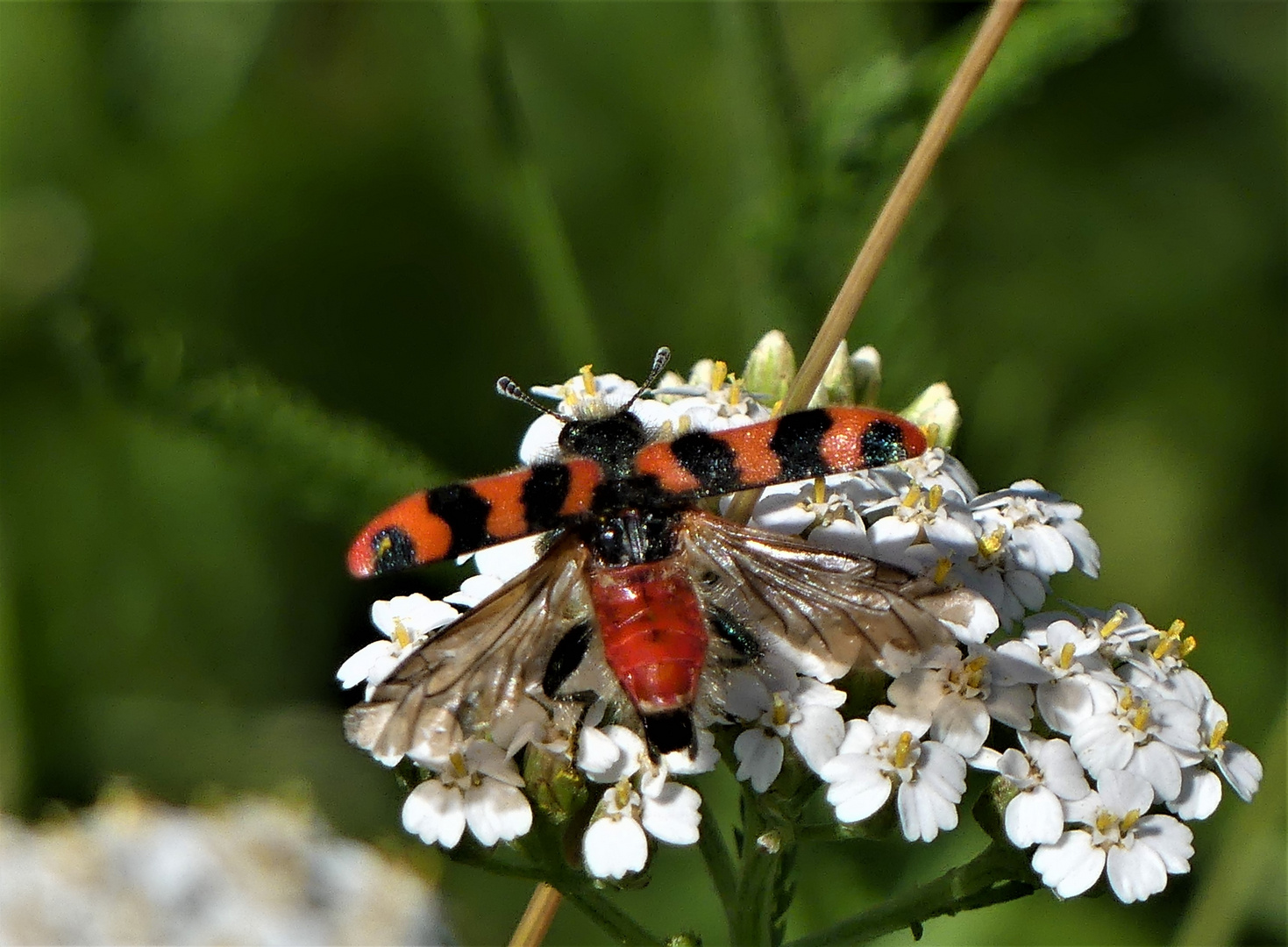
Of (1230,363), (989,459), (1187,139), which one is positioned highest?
(1187,139)

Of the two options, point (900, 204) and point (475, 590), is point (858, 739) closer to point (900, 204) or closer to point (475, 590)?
point (475, 590)

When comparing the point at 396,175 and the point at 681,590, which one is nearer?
the point at 681,590

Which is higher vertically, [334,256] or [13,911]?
[334,256]

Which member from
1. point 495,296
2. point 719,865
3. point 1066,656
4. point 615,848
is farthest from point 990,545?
point 495,296

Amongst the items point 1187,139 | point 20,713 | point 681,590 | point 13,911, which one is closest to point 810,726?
point 681,590

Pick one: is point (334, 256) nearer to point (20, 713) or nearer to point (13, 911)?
point (20, 713)

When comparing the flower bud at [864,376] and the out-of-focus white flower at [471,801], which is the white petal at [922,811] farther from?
the flower bud at [864,376]
